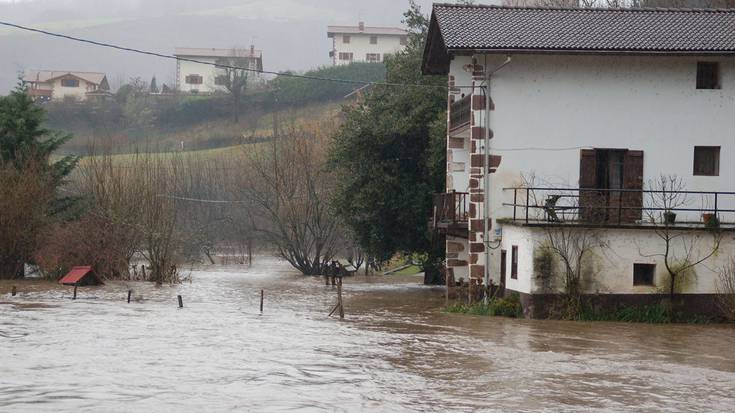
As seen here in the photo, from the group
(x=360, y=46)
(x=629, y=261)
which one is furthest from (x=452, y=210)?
(x=360, y=46)

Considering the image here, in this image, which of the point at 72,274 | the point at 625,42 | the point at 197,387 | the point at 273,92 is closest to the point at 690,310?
the point at 625,42

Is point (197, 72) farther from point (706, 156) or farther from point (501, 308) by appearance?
point (501, 308)

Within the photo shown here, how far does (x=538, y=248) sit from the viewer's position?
96.4 ft

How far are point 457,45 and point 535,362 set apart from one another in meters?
12.4

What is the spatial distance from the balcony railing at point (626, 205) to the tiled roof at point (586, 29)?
4106 millimetres

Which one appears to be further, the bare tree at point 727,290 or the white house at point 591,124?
the white house at point 591,124

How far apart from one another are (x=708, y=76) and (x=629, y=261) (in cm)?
688

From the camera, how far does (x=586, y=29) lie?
110ft

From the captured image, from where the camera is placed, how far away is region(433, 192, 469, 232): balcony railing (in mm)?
35156

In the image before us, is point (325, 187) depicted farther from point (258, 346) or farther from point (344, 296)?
point (258, 346)

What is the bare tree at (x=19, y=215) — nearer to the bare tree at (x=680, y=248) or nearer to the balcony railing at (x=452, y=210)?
the balcony railing at (x=452, y=210)

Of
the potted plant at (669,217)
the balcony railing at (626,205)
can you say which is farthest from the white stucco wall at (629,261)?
the balcony railing at (626,205)

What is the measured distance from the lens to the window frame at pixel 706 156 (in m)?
32.5

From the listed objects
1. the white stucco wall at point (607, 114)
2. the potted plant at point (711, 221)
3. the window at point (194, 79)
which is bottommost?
the potted plant at point (711, 221)
